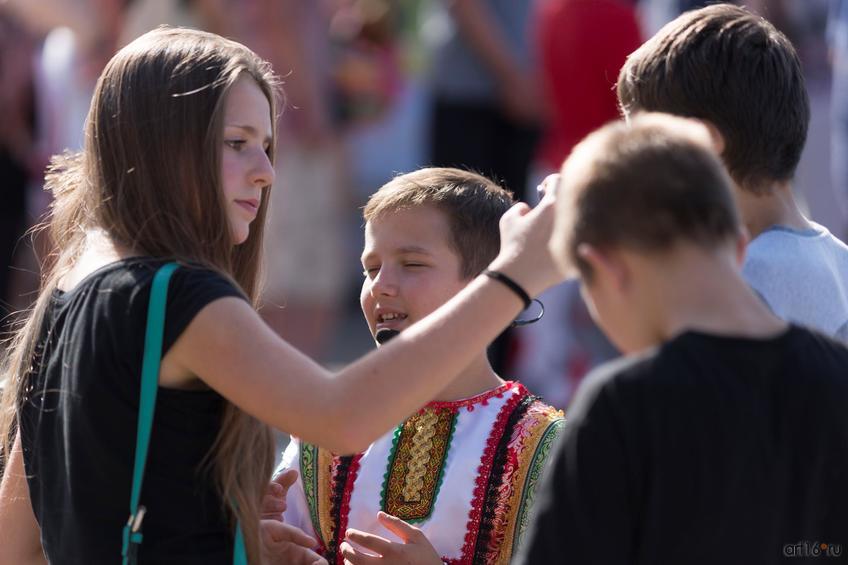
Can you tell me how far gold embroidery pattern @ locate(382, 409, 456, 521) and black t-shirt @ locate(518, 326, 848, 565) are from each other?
767mm

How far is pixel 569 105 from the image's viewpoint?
553 centimetres

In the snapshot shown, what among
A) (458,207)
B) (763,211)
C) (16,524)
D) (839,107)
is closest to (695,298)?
(763,211)

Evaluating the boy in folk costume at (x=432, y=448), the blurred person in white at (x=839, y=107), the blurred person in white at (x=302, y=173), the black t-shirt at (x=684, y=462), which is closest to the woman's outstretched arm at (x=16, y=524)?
the boy in folk costume at (x=432, y=448)

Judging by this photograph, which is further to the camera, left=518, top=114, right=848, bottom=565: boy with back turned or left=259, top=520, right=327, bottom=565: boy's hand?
left=259, top=520, right=327, bottom=565: boy's hand

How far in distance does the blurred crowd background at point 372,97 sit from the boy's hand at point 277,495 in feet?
10.9

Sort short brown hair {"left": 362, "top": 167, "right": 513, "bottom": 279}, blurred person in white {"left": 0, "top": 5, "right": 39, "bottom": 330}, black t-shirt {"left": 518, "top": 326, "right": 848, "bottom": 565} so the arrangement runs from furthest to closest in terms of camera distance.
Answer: blurred person in white {"left": 0, "top": 5, "right": 39, "bottom": 330} < short brown hair {"left": 362, "top": 167, "right": 513, "bottom": 279} < black t-shirt {"left": 518, "top": 326, "right": 848, "bottom": 565}

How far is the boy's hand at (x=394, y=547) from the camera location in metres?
2.30

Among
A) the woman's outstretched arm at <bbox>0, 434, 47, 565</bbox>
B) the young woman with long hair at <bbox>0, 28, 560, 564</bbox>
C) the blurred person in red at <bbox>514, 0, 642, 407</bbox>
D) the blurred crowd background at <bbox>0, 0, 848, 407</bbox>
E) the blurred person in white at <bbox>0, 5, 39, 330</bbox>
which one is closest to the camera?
the young woman with long hair at <bbox>0, 28, 560, 564</bbox>

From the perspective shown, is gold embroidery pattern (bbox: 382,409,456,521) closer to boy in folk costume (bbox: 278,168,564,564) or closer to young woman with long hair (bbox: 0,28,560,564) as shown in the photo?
boy in folk costume (bbox: 278,168,564,564)

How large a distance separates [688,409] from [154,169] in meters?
0.98

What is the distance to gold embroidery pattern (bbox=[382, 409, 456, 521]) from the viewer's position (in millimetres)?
2463

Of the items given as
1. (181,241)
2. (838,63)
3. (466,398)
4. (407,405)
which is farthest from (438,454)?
(838,63)

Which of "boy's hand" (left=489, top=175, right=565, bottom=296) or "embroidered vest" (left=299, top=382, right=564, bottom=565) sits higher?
"boy's hand" (left=489, top=175, right=565, bottom=296)

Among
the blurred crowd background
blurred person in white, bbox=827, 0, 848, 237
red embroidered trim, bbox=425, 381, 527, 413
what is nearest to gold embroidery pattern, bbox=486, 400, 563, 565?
red embroidered trim, bbox=425, 381, 527, 413
